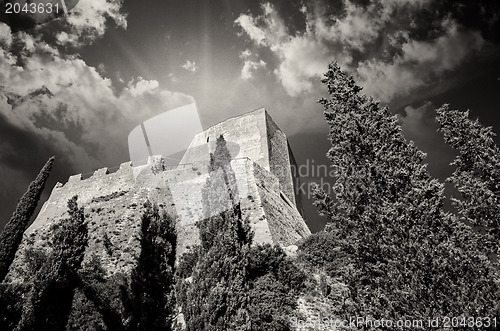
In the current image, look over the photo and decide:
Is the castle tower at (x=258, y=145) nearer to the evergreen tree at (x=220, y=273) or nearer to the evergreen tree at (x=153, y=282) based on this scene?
the evergreen tree at (x=153, y=282)

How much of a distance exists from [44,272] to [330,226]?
1134 cm

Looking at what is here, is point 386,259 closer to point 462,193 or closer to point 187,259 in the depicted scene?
point 462,193

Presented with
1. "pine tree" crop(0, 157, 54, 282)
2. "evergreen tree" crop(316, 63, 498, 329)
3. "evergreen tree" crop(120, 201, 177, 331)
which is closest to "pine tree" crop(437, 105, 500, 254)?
"evergreen tree" crop(316, 63, 498, 329)

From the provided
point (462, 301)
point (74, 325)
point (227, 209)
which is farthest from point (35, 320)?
point (462, 301)

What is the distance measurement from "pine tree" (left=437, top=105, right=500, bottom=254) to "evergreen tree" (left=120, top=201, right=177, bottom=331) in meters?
11.9

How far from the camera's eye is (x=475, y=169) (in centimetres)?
1180

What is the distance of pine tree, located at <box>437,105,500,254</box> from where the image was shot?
10.8 metres

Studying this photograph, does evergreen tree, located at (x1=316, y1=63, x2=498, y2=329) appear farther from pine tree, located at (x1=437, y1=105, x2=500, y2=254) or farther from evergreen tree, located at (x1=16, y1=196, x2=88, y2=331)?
evergreen tree, located at (x1=16, y1=196, x2=88, y2=331)

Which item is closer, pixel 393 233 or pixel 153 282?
pixel 393 233

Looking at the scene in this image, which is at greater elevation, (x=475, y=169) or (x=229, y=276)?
(x=475, y=169)

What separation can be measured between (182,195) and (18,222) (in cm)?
992

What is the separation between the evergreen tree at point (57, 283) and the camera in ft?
36.5

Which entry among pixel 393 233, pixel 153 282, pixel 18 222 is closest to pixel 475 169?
pixel 393 233

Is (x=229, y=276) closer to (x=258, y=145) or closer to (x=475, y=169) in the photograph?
(x=475, y=169)
